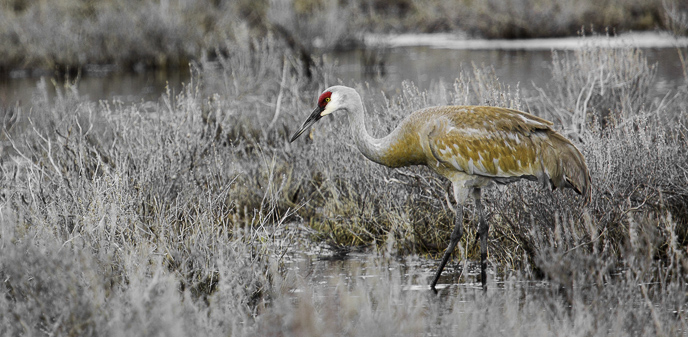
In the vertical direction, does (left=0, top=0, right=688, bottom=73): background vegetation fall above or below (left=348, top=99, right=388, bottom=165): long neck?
above

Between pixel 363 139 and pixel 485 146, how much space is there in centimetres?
81

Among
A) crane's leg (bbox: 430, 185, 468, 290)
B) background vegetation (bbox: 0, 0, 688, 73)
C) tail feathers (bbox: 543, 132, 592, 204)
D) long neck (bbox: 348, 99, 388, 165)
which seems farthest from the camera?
background vegetation (bbox: 0, 0, 688, 73)

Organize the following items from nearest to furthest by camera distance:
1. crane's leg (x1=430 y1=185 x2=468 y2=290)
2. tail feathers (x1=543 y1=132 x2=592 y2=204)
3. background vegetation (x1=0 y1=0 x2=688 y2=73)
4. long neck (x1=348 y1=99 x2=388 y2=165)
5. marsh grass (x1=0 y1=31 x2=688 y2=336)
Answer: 1. marsh grass (x1=0 y1=31 x2=688 y2=336)
2. tail feathers (x1=543 y1=132 x2=592 y2=204)
3. long neck (x1=348 y1=99 x2=388 y2=165)
4. crane's leg (x1=430 y1=185 x2=468 y2=290)
5. background vegetation (x1=0 y1=0 x2=688 y2=73)

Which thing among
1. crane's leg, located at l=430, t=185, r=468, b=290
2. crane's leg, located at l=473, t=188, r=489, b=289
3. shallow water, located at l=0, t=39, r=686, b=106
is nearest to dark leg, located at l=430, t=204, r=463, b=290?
crane's leg, located at l=430, t=185, r=468, b=290

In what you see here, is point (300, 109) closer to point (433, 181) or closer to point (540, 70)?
point (433, 181)

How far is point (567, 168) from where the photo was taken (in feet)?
17.0

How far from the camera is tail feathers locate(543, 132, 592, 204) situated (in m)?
5.20

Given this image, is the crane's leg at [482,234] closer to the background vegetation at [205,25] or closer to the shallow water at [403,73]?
the shallow water at [403,73]

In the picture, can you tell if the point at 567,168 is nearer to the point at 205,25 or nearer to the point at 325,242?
the point at 325,242

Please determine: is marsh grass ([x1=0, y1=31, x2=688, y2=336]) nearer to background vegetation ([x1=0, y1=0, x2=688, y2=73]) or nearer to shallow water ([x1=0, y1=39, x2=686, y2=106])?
shallow water ([x1=0, y1=39, x2=686, y2=106])

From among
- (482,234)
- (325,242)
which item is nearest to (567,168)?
A: (482,234)

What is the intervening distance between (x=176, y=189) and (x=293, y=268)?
1198 millimetres

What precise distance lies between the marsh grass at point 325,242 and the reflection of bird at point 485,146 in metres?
0.31

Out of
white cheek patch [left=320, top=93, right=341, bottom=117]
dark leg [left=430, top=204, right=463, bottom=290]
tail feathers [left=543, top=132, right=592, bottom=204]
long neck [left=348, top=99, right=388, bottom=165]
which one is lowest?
dark leg [left=430, top=204, right=463, bottom=290]
